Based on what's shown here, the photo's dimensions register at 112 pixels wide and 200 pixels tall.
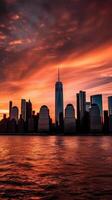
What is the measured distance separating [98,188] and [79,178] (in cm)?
780

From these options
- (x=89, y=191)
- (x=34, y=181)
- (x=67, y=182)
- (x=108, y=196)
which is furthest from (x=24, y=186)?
(x=108, y=196)

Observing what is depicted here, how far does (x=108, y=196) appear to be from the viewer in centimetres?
2788

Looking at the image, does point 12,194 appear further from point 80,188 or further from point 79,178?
point 79,178

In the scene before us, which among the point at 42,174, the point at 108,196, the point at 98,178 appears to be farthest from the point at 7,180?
the point at 108,196

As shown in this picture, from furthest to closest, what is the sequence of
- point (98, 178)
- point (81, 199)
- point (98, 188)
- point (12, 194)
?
point (98, 178) → point (98, 188) → point (12, 194) → point (81, 199)

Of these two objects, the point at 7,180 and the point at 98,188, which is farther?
the point at 7,180

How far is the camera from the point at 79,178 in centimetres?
3972

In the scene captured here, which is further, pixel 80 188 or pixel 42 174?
pixel 42 174

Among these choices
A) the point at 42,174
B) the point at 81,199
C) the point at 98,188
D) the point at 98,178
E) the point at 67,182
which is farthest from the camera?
the point at 42,174

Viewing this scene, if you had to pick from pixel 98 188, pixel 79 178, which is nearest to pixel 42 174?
pixel 79 178

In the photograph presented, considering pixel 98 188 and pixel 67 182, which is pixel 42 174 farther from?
pixel 98 188

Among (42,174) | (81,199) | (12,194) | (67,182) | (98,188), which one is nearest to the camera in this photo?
(81,199)

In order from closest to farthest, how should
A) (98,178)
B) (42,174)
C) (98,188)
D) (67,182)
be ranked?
1. (98,188)
2. (67,182)
3. (98,178)
4. (42,174)

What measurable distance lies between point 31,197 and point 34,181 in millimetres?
A: 9015
